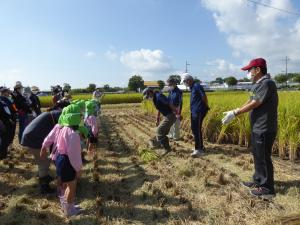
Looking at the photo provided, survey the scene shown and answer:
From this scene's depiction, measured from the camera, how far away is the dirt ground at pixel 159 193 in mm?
4566

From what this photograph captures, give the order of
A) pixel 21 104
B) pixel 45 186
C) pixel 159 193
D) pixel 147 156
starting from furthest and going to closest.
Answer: pixel 21 104
pixel 147 156
pixel 45 186
pixel 159 193

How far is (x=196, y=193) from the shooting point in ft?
18.0

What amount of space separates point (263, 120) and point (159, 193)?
6.59ft

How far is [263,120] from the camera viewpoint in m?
5.21

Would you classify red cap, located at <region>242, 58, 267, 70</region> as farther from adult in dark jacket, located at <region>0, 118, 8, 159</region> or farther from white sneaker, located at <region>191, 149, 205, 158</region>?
adult in dark jacket, located at <region>0, 118, 8, 159</region>

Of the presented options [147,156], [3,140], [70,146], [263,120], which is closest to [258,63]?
[263,120]

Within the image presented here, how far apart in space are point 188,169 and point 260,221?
2.57 metres

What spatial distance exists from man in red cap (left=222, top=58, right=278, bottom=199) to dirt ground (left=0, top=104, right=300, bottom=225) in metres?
0.27

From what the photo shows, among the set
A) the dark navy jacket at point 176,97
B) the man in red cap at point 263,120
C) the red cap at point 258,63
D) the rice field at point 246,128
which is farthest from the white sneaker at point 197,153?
the red cap at point 258,63

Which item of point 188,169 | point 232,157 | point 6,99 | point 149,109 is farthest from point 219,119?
point 149,109

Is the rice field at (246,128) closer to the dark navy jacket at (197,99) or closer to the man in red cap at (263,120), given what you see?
the dark navy jacket at (197,99)

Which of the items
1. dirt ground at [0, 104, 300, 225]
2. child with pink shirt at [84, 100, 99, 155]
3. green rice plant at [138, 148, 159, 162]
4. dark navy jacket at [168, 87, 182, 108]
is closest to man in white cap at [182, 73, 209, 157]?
dirt ground at [0, 104, 300, 225]

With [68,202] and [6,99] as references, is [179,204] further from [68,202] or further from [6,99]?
[6,99]

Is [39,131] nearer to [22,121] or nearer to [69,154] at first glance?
[69,154]
